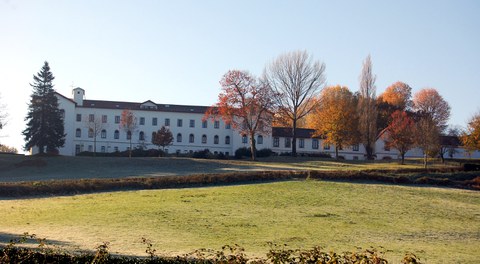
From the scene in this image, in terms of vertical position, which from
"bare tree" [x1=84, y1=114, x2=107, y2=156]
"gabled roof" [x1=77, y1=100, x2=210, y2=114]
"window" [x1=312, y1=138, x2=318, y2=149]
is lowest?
"window" [x1=312, y1=138, x2=318, y2=149]

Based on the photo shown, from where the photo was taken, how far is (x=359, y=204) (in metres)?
29.8

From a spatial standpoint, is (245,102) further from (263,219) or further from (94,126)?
(263,219)

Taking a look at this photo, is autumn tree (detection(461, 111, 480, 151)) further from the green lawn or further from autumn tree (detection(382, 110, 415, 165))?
the green lawn

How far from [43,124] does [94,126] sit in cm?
1408

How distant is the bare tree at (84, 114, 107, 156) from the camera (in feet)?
268

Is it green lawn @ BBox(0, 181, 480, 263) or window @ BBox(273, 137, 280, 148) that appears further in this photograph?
window @ BBox(273, 137, 280, 148)

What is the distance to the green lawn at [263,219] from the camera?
18.0 metres

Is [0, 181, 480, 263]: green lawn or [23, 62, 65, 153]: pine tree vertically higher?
[23, 62, 65, 153]: pine tree

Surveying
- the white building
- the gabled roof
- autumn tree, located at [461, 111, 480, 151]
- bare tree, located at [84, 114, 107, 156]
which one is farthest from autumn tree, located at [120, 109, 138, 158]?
autumn tree, located at [461, 111, 480, 151]

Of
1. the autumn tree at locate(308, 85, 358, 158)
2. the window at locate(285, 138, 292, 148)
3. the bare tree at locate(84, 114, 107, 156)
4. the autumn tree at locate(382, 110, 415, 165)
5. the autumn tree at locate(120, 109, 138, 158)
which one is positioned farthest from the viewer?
the window at locate(285, 138, 292, 148)

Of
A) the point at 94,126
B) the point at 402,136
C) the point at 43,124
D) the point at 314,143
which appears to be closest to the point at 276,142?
the point at 314,143

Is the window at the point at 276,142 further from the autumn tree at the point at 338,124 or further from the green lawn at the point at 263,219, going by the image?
the green lawn at the point at 263,219

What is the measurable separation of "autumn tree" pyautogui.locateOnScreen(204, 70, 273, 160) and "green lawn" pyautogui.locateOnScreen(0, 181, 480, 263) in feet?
111

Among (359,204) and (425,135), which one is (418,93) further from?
(359,204)
